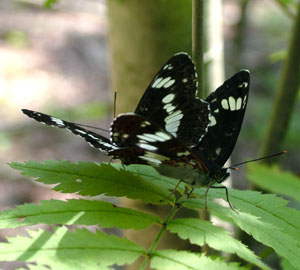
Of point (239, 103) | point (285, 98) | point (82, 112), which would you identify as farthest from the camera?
point (82, 112)

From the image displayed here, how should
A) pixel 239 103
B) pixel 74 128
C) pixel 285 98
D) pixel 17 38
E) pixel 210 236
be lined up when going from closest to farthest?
pixel 210 236 < pixel 74 128 < pixel 239 103 < pixel 285 98 < pixel 17 38

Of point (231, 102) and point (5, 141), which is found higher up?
point (231, 102)

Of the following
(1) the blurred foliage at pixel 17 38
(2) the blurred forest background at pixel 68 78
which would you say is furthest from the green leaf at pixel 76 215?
(1) the blurred foliage at pixel 17 38

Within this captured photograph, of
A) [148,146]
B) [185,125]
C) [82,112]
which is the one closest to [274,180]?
[185,125]

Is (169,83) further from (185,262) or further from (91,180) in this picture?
(185,262)

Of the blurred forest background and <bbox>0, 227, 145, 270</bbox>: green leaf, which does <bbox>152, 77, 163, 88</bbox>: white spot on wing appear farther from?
the blurred forest background

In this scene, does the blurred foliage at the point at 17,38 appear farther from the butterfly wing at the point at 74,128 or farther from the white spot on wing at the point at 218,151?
the white spot on wing at the point at 218,151

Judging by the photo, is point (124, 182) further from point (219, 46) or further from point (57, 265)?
point (219, 46)
